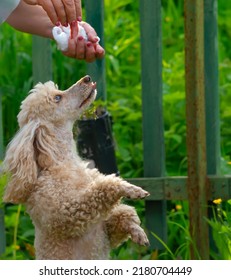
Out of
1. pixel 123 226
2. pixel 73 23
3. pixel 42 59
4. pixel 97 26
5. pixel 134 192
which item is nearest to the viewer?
pixel 134 192

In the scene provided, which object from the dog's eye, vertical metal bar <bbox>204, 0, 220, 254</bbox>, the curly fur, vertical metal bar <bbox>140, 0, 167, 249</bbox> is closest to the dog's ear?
the curly fur

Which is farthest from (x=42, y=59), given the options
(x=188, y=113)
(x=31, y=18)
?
(x=31, y=18)

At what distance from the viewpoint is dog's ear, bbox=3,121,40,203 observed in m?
4.02

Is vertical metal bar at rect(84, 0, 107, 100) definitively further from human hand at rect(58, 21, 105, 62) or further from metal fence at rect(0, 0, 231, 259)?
human hand at rect(58, 21, 105, 62)

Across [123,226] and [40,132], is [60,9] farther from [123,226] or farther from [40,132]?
[123,226]

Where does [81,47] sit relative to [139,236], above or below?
above

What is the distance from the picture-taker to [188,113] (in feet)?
17.0

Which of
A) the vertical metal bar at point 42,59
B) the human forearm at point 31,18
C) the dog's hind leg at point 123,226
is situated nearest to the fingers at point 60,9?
the human forearm at point 31,18

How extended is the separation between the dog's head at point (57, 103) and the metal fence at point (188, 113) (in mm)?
1118

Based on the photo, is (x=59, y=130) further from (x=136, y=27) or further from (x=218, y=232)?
(x=136, y=27)

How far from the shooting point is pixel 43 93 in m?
4.16

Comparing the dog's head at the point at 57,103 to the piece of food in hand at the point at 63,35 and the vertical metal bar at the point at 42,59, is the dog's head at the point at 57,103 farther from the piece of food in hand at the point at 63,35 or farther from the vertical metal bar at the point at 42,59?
the vertical metal bar at the point at 42,59

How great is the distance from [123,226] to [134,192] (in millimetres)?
296

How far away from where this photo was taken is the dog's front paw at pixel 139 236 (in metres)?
3.98
